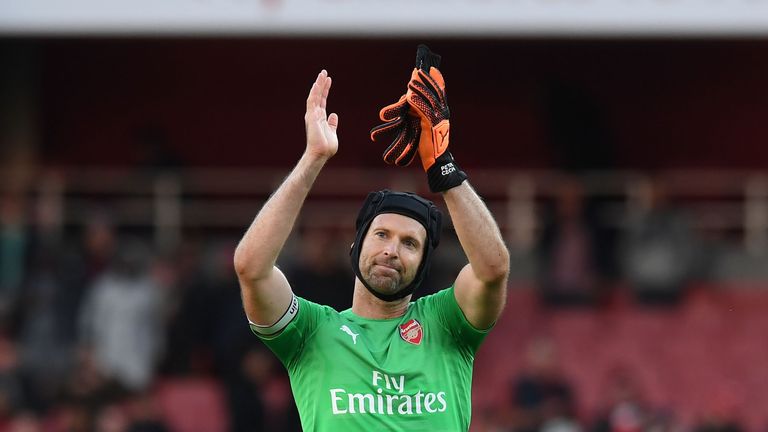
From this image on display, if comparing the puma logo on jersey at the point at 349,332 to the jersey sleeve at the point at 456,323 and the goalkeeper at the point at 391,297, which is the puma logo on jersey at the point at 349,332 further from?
the jersey sleeve at the point at 456,323

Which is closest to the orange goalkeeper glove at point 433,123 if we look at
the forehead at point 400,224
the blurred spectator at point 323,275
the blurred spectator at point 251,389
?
the forehead at point 400,224

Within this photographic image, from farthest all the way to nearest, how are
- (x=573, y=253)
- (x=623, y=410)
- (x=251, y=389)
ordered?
1. (x=573, y=253)
2. (x=251, y=389)
3. (x=623, y=410)

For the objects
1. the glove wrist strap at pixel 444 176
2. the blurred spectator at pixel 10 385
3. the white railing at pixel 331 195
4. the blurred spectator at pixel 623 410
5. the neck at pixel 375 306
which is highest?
the white railing at pixel 331 195

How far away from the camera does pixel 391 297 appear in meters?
5.75

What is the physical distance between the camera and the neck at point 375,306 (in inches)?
231

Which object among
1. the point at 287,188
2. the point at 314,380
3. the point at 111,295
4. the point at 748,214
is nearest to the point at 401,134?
the point at 287,188

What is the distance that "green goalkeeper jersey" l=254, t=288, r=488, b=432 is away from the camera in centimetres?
561

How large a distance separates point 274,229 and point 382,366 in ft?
2.10

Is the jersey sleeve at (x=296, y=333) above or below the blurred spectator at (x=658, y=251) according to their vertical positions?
below

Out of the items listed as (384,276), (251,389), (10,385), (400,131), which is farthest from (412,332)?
(10,385)

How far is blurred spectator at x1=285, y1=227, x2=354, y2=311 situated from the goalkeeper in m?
5.96

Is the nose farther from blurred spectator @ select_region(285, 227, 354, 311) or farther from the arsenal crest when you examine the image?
blurred spectator @ select_region(285, 227, 354, 311)

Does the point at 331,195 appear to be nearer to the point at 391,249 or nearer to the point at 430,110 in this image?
the point at 391,249

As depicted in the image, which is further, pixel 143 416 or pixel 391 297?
pixel 143 416
